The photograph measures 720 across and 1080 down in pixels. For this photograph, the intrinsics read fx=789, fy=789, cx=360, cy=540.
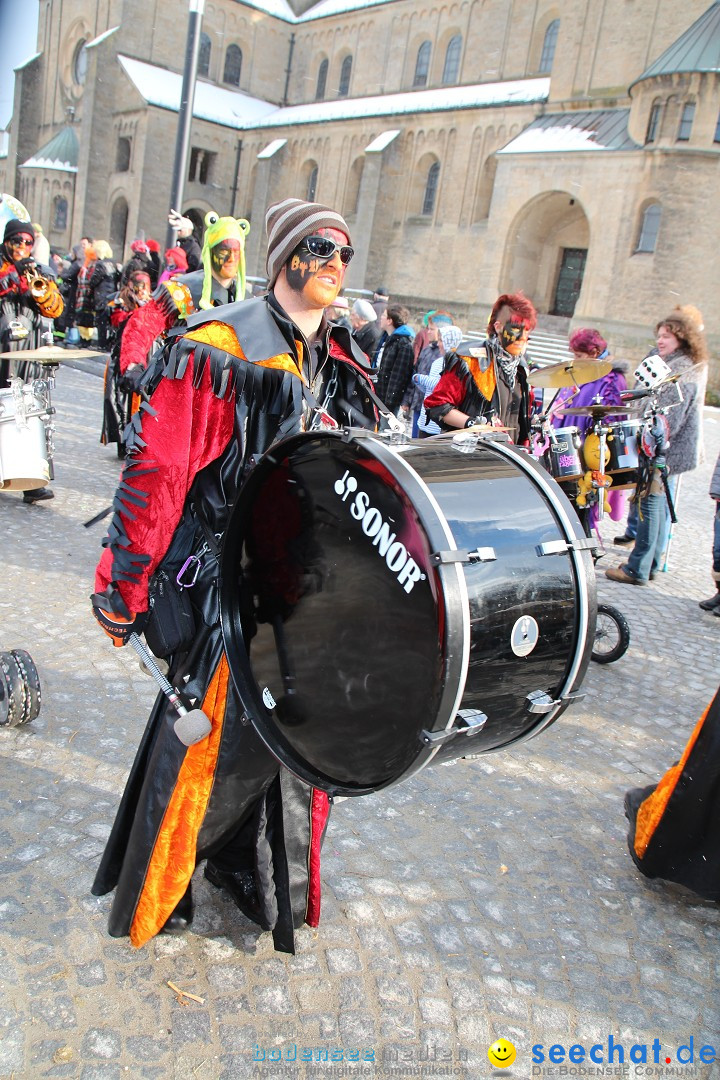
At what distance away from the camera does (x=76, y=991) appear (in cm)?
213

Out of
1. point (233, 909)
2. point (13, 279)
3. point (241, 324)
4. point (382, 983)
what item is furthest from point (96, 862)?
point (13, 279)

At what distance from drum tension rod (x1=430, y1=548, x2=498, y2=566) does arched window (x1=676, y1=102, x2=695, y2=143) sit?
2774 cm

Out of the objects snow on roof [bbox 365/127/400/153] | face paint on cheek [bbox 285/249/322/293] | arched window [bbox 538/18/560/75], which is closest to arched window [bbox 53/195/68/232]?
snow on roof [bbox 365/127/400/153]

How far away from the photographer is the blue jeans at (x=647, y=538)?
21.3 ft

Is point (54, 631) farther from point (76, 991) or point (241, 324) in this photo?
point (241, 324)

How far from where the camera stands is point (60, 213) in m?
44.8

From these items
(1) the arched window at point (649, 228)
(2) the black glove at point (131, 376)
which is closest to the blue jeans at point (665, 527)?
(2) the black glove at point (131, 376)

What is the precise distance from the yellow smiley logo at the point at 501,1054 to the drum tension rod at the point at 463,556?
1.44 m

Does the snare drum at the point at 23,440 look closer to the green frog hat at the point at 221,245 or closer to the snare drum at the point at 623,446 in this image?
the green frog hat at the point at 221,245

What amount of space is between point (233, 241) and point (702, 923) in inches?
167

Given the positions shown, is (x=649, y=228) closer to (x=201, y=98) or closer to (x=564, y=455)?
(x=564, y=455)

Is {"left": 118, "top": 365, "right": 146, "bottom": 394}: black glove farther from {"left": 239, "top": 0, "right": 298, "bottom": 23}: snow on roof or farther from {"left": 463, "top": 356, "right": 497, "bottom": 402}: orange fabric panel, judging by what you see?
{"left": 239, "top": 0, "right": 298, "bottom": 23}: snow on roof

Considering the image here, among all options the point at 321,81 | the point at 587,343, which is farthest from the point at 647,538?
the point at 321,81

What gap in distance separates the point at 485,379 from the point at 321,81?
45945mm
